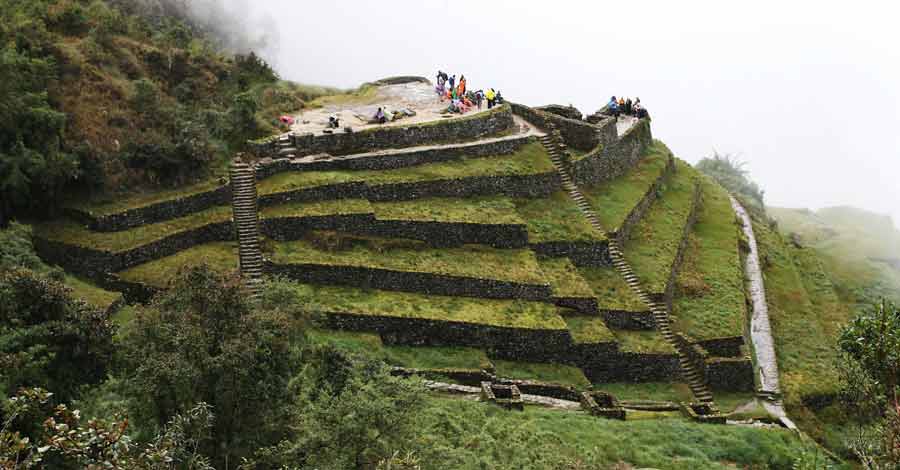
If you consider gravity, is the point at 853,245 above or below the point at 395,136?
below

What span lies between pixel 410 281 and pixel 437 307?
158cm

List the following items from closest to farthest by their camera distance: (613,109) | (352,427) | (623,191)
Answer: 1. (352,427)
2. (623,191)
3. (613,109)

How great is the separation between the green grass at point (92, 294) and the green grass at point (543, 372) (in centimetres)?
1354

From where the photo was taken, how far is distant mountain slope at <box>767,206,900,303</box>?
53.5 metres

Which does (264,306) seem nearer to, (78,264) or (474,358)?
(474,358)

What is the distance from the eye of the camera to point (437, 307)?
31.7 m

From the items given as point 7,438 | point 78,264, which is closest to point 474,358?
point 78,264

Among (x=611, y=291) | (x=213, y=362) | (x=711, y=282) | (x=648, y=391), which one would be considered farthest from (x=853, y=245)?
(x=213, y=362)

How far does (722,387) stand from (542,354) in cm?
819

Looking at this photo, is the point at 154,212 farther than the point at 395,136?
No

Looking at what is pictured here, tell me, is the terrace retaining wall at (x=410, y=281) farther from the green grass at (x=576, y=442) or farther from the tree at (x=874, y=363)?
the tree at (x=874, y=363)

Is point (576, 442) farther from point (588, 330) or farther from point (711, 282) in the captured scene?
point (711, 282)

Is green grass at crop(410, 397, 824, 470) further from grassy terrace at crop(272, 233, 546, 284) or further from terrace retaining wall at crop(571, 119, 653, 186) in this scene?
terrace retaining wall at crop(571, 119, 653, 186)

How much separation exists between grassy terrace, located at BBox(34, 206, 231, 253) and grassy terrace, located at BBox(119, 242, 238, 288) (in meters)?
0.86
